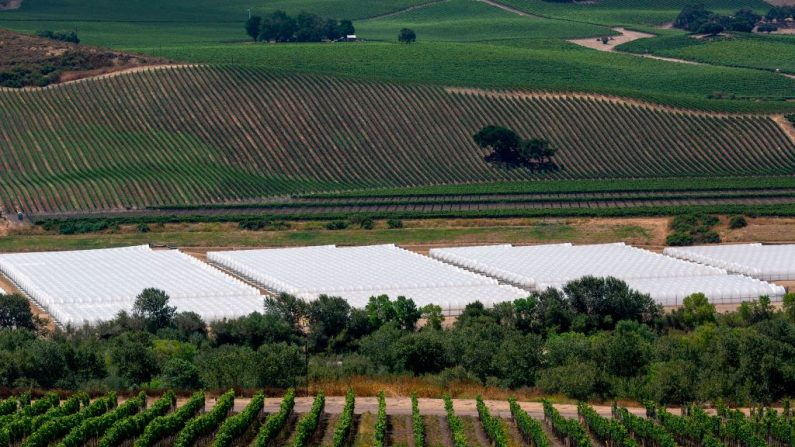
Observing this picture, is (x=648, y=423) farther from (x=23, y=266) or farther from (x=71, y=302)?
(x=23, y=266)

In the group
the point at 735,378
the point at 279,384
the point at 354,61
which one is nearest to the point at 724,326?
the point at 735,378

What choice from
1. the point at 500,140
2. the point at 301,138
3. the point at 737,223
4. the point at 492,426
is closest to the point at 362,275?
the point at 737,223

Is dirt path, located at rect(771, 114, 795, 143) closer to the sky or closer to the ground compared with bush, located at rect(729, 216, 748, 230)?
closer to the ground

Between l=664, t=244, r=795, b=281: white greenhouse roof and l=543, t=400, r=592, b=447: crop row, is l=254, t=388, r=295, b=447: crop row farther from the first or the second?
l=664, t=244, r=795, b=281: white greenhouse roof

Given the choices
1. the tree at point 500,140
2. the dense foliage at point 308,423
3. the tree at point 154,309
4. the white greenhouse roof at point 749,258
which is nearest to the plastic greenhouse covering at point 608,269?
the white greenhouse roof at point 749,258

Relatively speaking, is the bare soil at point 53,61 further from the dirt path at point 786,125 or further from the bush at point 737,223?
the bush at point 737,223

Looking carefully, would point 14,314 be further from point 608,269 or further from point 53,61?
point 53,61

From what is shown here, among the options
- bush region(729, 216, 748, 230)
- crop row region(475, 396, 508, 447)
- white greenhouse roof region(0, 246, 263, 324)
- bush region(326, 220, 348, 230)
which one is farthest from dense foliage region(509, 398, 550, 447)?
bush region(729, 216, 748, 230)
